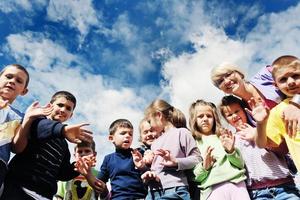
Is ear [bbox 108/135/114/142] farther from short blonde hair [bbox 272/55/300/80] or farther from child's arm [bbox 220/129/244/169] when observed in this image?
short blonde hair [bbox 272/55/300/80]

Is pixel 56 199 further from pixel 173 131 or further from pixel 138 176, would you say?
pixel 173 131

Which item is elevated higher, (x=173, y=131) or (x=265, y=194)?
(x=173, y=131)

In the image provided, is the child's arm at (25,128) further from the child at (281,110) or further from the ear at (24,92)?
the child at (281,110)

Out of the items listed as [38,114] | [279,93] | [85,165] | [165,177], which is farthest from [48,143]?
[279,93]

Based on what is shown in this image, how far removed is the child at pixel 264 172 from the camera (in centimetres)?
420

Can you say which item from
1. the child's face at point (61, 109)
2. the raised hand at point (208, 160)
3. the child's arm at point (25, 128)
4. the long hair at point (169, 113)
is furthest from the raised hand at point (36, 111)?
the long hair at point (169, 113)

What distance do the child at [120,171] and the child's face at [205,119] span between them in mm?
1274

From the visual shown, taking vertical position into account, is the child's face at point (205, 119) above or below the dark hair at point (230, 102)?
below

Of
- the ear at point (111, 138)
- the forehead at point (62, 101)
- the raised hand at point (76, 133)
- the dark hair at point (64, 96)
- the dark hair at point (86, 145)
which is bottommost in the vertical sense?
the raised hand at point (76, 133)

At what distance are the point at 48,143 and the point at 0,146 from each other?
587 mm

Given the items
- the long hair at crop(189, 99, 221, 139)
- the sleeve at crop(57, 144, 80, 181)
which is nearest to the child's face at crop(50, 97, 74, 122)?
the sleeve at crop(57, 144, 80, 181)

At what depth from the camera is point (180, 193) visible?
4656mm

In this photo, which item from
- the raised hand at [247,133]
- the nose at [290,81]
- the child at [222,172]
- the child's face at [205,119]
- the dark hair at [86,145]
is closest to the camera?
the nose at [290,81]

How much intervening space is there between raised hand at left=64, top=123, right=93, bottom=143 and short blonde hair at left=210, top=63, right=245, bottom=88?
2664mm
